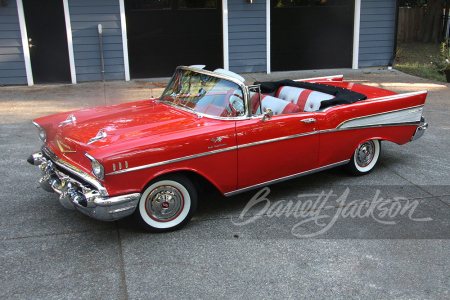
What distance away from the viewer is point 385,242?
13.3 ft

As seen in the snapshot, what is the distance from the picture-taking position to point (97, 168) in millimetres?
3809

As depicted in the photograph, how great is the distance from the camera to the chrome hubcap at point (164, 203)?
13.5ft

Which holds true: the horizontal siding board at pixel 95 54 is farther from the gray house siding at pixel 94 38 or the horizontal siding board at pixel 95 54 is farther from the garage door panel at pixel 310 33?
the garage door panel at pixel 310 33

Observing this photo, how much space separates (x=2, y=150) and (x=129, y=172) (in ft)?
12.3

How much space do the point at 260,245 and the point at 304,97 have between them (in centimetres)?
227

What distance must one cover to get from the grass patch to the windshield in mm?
8941

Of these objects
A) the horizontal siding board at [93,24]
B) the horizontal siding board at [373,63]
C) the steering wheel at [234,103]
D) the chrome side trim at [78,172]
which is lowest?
the chrome side trim at [78,172]

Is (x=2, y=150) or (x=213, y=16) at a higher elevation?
(x=213, y=16)

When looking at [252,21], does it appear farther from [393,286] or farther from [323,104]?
[393,286]

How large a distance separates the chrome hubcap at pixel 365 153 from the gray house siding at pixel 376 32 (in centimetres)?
846

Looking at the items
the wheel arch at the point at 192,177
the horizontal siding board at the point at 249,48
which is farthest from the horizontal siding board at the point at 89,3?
the wheel arch at the point at 192,177

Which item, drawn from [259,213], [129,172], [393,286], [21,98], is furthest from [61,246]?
[21,98]

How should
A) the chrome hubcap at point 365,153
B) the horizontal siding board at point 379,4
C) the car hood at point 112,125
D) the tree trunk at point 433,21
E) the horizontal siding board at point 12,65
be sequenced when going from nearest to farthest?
1. the car hood at point 112,125
2. the chrome hubcap at point 365,153
3. the horizontal siding board at point 12,65
4. the horizontal siding board at point 379,4
5. the tree trunk at point 433,21

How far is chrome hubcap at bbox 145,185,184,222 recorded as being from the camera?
4.10 m
